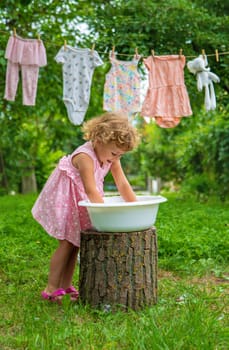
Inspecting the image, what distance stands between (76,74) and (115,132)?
3196mm

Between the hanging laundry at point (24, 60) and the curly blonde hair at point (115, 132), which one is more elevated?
the hanging laundry at point (24, 60)

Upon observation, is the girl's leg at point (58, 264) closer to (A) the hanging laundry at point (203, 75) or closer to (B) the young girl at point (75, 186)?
(B) the young girl at point (75, 186)

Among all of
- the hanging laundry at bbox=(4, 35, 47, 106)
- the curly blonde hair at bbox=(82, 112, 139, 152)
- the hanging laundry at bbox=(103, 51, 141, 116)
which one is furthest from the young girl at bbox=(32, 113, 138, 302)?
the hanging laundry at bbox=(103, 51, 141, 116)

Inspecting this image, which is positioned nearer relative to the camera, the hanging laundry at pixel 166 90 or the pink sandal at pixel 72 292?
the pink sandal at pixel 72 292

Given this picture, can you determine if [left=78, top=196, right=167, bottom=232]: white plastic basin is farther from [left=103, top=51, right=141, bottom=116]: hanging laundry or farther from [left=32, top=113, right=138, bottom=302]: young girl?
[left=103, top=51, right=141, bottom=116]: hanging laundry

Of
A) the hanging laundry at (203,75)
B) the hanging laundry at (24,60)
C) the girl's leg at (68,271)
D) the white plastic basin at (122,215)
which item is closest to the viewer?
the white plastic basin at (122,215)

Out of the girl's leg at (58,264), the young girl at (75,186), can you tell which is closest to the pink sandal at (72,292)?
the young girl at (75,186)

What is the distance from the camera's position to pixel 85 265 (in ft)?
8.42

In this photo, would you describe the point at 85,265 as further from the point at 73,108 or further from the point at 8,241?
the point at 73,108

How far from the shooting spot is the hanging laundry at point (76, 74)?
5.51 m

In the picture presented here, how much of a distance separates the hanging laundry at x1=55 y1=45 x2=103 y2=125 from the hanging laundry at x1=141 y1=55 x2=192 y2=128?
25.6 inches

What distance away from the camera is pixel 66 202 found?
8.82ft

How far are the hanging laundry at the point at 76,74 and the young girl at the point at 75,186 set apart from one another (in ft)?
9.72

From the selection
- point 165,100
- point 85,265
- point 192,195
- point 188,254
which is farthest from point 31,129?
point 85,265
